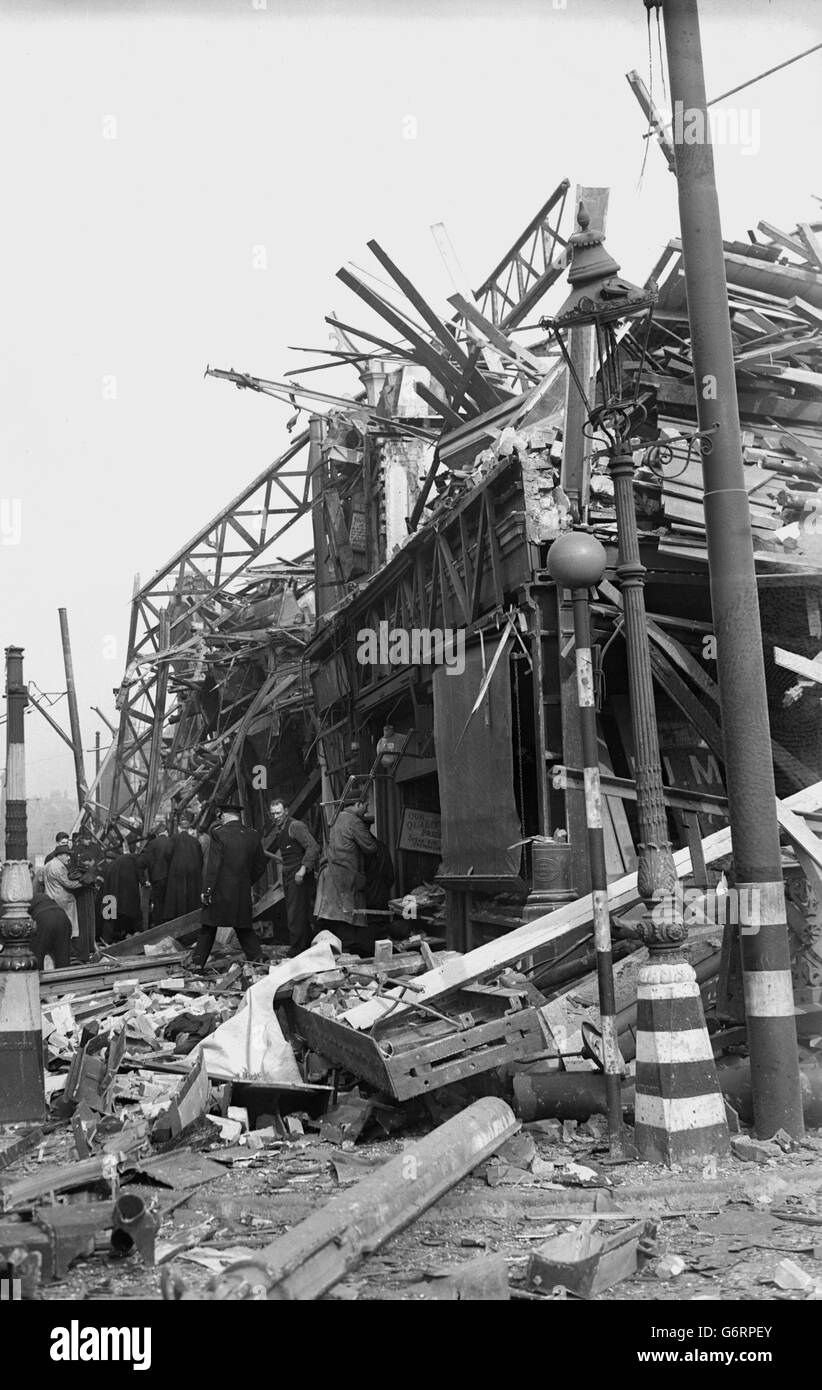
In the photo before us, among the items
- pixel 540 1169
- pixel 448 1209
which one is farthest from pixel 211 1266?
pixel 540 1169

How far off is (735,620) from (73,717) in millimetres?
27480

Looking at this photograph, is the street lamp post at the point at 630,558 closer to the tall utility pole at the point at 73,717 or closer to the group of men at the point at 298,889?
the group of men at the point at 298,889

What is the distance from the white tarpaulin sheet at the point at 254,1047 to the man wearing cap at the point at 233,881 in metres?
5.79

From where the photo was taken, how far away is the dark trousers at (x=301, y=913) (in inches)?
653

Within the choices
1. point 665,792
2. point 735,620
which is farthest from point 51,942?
point 735,620

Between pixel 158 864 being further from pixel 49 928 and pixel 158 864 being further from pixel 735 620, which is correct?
pixel 735 620

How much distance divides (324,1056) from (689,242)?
6.08 meters

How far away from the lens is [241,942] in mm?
15070

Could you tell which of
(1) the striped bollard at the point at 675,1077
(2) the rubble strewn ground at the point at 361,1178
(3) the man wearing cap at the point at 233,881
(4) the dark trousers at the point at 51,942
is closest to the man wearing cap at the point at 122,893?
(4) the dark trousers at the point at 51,942

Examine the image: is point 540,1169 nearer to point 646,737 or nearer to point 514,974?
point 514,974

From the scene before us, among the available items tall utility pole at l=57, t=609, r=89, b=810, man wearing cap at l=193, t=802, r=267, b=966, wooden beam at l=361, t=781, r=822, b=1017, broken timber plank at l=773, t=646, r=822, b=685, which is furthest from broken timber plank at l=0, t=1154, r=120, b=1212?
tall utility pole at l=57, t=609, r=89, b=810
